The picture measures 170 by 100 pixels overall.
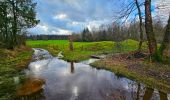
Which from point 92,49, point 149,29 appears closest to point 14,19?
point 92,49

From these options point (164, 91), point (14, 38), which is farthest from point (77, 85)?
point (14, 38)

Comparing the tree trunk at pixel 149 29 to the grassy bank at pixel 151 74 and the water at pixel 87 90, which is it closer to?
the grassy bank at pixel 151 74

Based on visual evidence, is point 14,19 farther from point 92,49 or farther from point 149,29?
point 149,29

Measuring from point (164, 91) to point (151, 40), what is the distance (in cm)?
845

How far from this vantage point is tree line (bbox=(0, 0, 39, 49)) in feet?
129

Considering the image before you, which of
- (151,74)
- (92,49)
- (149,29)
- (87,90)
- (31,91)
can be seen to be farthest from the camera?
(92,49)

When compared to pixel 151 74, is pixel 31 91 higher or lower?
lower

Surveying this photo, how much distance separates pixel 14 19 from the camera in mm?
41406

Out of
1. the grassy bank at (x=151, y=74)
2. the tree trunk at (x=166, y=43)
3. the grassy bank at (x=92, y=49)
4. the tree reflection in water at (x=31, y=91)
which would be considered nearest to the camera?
the tree reflection in water at (x=31, y=91)

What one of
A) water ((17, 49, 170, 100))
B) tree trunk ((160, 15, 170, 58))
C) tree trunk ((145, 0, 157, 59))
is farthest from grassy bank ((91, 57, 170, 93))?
tree trunk ((160, 15, 170, 58))

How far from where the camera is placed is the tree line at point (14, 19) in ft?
129

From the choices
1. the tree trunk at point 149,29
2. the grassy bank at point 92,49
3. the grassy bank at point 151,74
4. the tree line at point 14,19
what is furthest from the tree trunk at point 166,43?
the tree line at point 14,19

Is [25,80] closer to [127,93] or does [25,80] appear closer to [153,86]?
[127,93]

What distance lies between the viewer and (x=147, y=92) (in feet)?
40.0
